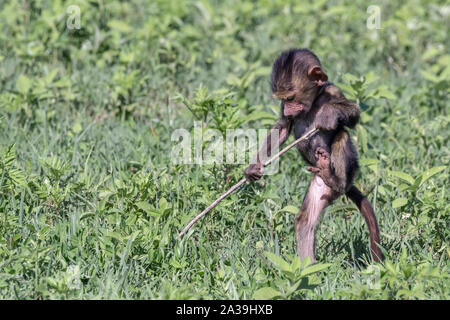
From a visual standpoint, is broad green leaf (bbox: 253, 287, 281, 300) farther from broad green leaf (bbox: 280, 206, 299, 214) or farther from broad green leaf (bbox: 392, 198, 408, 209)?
broad green leaf (bbox: 392, 198, 408, 209)

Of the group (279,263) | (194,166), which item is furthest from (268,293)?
(194,166)

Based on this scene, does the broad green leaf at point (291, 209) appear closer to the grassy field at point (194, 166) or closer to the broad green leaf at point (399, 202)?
the grassy field at point (194, 166)

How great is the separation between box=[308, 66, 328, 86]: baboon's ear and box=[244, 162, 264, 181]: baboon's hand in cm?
67

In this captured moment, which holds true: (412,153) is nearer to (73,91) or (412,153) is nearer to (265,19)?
(73,91)

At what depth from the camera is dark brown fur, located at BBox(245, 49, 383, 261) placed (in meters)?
5.01

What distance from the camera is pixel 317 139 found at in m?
5.21

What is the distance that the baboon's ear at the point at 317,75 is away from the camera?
5031mm

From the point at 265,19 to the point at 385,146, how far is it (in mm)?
3817

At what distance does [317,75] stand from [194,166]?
1.64 metres

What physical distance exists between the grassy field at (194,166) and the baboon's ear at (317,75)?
0.95m

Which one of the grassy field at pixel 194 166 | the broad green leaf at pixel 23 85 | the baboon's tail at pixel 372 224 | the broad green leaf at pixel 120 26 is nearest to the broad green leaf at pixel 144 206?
the grassy field at pixel 194 166

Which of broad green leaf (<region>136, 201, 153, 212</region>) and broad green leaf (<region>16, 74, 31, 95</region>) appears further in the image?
broad green leaf (<region>16, 74, 31, 95</region>)

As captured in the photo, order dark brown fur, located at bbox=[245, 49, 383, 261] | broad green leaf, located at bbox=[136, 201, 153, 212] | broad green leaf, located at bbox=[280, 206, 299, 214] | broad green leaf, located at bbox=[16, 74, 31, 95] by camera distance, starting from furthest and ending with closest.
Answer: broad green leaf, located at bbox=[16, 74, 31, 95], broad green leaf, located at bbox=[280, 206, 299, 214], broad green leaf, located at bbox=[136, 201, 153, 212], dark brown fur, located at bbox=[245, 49, 383, 261]

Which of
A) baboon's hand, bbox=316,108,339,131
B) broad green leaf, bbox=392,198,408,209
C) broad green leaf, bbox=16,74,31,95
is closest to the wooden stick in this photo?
baboon's hand, bbox=316,108,339,131
